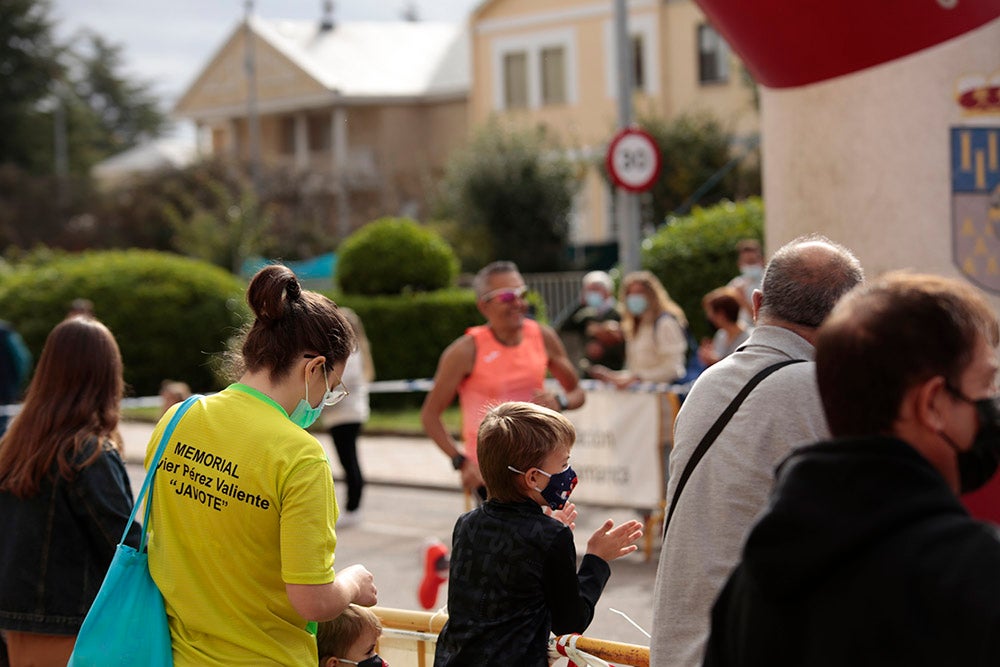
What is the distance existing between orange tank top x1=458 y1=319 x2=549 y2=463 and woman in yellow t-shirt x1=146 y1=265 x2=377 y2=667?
12.5ft

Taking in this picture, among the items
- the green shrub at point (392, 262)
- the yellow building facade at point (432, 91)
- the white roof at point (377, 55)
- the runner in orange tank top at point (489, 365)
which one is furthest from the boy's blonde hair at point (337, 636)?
the white roof at point (377, 55)

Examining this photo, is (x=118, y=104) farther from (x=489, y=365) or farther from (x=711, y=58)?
(x=489, y=365)

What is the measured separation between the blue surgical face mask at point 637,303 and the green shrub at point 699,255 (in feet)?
23.9

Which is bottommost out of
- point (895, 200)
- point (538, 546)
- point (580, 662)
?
point (580, 662)

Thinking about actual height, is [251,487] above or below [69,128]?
below

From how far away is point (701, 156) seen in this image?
107 ft

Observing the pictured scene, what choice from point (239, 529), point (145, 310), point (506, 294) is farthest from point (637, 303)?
point (145, 310)

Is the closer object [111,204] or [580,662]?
[580,662]

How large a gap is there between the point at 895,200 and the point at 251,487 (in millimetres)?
5649

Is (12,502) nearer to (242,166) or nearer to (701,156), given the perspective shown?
(701,156)

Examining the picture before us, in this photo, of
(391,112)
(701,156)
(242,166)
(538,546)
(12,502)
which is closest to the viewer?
(538,546)

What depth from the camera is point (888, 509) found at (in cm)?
186

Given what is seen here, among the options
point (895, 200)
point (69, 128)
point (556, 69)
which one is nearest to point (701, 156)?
point (556, 69)

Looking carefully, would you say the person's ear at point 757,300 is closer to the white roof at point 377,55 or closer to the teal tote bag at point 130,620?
the teal tote bag at point 130,620
